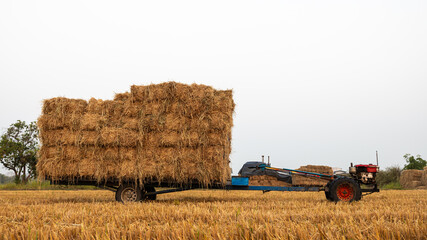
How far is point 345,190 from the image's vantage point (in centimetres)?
910

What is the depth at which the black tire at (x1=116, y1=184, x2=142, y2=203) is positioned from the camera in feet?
29.9

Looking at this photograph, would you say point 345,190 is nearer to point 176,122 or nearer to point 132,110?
point 176,122

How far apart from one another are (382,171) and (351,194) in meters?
27.4

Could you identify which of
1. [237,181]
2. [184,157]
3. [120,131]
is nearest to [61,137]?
[120,131]

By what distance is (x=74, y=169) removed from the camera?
8977 mm

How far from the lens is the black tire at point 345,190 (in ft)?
29.2

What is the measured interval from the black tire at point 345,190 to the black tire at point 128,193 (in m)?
5.43

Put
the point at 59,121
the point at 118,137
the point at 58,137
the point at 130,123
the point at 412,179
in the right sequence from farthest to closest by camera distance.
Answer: the point at 412,179 < the point at 59,121 < the point at 58,137 < the point at 130,123 < the point at 118,137

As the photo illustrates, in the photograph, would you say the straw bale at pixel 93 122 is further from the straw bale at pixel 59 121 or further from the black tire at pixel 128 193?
the black tire at pixel 128 193

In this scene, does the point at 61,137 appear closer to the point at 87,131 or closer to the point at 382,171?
the point at 87,131

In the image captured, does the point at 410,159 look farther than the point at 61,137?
Yes

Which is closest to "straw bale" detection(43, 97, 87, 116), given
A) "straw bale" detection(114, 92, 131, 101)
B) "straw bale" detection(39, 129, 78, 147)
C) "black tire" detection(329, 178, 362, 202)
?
"straw bale" detection(39, 129, 78, 147)

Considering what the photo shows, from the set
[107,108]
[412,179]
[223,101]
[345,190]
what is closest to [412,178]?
[412,179]

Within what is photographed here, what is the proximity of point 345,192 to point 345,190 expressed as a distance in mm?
56
